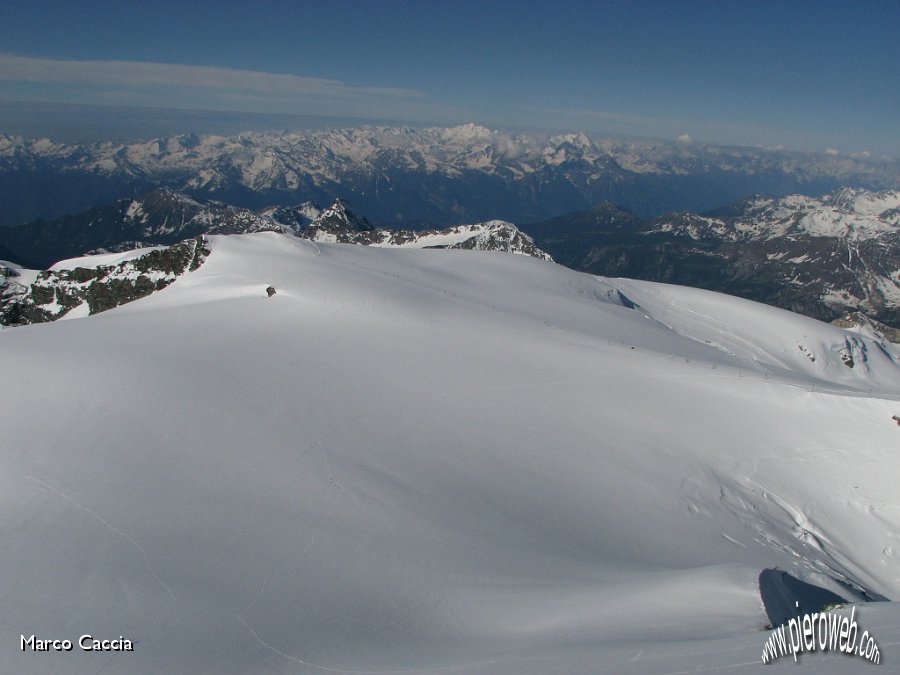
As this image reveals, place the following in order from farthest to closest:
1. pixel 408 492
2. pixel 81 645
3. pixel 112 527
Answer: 1. pixel 408 492
2. pixel 112 527
3. pixel 81 645

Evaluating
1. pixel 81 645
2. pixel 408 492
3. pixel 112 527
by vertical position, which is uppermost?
pixel 81 645

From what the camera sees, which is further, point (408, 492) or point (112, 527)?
point (408, 492)

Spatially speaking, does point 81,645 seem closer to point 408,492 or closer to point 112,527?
point 112,527

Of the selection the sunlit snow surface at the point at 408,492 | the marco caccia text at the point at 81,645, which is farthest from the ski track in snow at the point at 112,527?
the marco caccia text at the point at 81,645

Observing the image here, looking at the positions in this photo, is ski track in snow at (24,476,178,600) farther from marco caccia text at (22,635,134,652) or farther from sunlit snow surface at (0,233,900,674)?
marco caccia text at (22,635,134,652)

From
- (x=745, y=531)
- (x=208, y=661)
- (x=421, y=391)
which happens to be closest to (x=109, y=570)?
(x=208, y=661)

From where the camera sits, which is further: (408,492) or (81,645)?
(408,492)

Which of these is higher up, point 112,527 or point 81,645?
point 81,645


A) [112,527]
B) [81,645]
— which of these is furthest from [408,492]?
[81,645]

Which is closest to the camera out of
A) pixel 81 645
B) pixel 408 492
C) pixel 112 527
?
pixel 81 645
